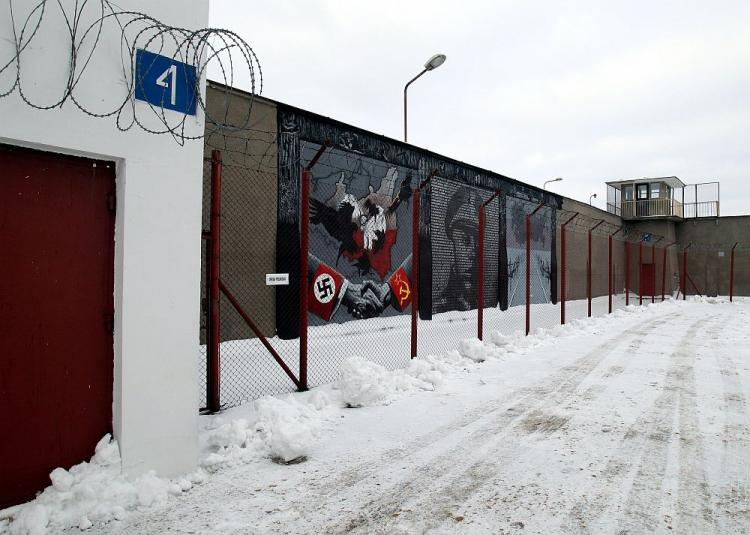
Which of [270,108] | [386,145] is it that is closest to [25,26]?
[270,108]

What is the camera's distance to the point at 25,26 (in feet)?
9.55

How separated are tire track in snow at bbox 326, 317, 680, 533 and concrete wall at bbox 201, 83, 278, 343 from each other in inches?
189

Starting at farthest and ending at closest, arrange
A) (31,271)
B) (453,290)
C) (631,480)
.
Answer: (453,290) → (631,480) → (31,271)

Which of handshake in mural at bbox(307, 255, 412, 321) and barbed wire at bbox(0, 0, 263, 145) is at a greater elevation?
barbed wire at bbox(0, 0, 263, 145)

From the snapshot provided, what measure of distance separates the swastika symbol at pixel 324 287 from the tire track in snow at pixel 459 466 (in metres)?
4.94

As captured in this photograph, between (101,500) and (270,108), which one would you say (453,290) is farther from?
(101,500)

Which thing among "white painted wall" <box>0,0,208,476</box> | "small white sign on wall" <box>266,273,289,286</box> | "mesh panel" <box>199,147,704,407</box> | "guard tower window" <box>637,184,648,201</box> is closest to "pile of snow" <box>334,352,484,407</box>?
"mesh panel" <box>199,147,704,407</box>

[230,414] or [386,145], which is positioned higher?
[386,145]

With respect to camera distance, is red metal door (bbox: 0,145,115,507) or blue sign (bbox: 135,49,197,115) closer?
red metal door (bbox: 0,145,115,507)

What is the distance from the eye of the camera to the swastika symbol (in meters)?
10.0

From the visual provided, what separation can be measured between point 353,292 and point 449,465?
7170mm

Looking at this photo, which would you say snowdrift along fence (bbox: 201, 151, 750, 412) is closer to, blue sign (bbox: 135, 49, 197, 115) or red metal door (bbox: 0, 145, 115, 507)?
blue sign (bbox: 135, 49, 197, 115)

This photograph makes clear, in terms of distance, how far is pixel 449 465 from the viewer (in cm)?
396

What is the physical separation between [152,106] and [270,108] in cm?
595
